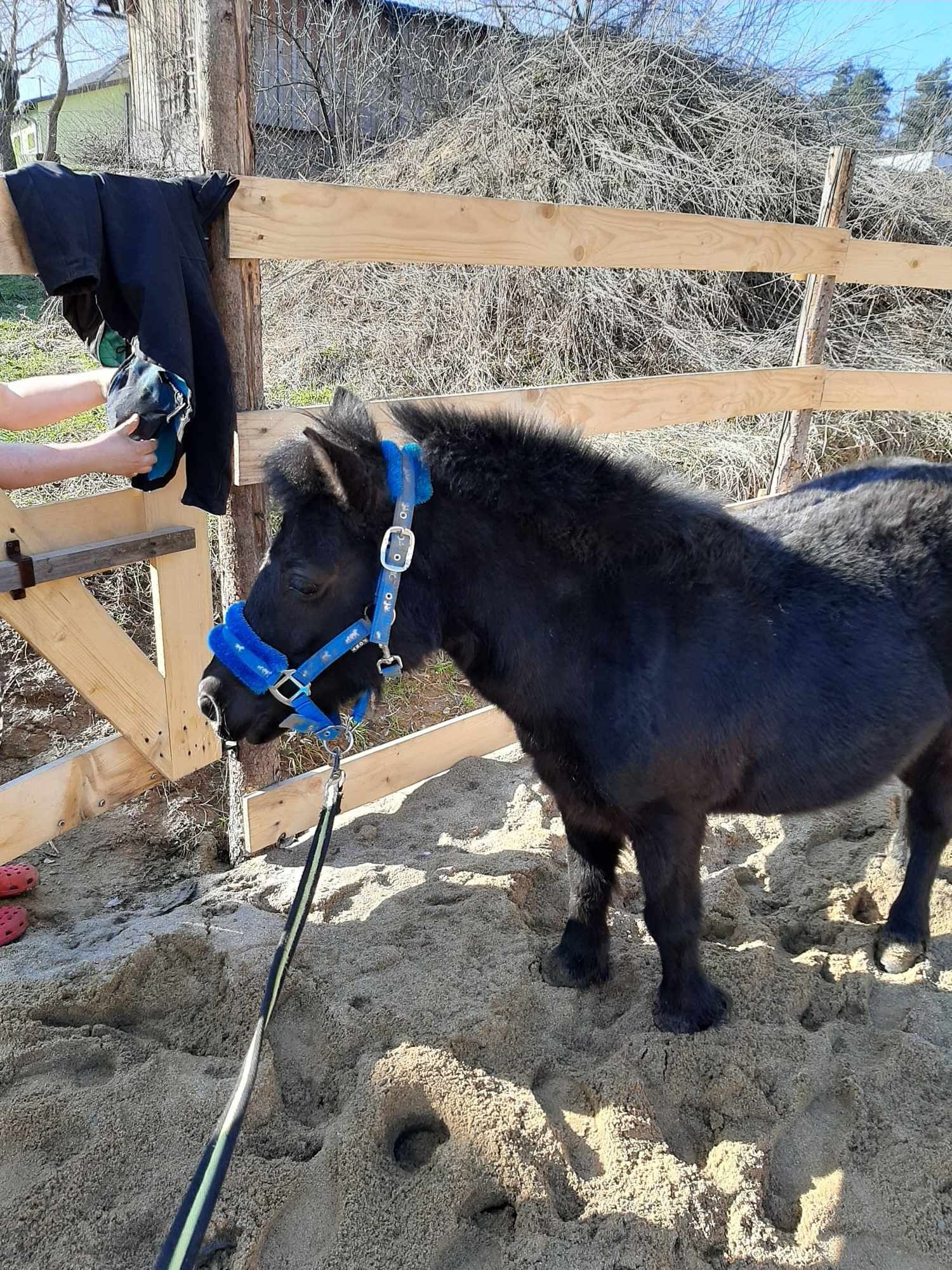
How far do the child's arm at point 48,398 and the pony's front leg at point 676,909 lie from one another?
1.85 m

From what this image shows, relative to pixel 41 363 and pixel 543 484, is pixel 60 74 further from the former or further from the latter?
pixel 543 484

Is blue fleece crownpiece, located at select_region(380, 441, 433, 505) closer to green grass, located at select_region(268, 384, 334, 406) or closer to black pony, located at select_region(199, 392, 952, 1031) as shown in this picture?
black pony, located at select_region(199, 392, 952, 1031)

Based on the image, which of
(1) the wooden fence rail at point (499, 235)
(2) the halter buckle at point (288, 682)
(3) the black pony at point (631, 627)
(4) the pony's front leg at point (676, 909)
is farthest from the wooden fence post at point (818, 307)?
(2) the halter buckle at point (288, 682)

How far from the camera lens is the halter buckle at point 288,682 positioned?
1915 millimetres

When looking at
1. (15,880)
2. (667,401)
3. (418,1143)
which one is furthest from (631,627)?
(15,880)

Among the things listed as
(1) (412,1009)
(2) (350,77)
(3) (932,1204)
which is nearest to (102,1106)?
(1) (412,1009)

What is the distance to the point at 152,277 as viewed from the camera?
2064 mm

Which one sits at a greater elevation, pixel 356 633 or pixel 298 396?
pixel 356 633

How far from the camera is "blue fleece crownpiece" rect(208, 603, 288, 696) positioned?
6.27 ft

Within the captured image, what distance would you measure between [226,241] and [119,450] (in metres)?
0.75

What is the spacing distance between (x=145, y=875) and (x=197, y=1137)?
4.75 ft

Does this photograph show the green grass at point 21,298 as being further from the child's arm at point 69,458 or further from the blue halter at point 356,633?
the blue halter at point 356,633

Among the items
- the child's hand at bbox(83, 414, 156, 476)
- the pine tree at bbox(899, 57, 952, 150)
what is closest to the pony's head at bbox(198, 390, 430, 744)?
the child's hand at bbox(83, 414, 156, 476)

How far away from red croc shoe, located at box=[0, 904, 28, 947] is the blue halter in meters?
1.44
